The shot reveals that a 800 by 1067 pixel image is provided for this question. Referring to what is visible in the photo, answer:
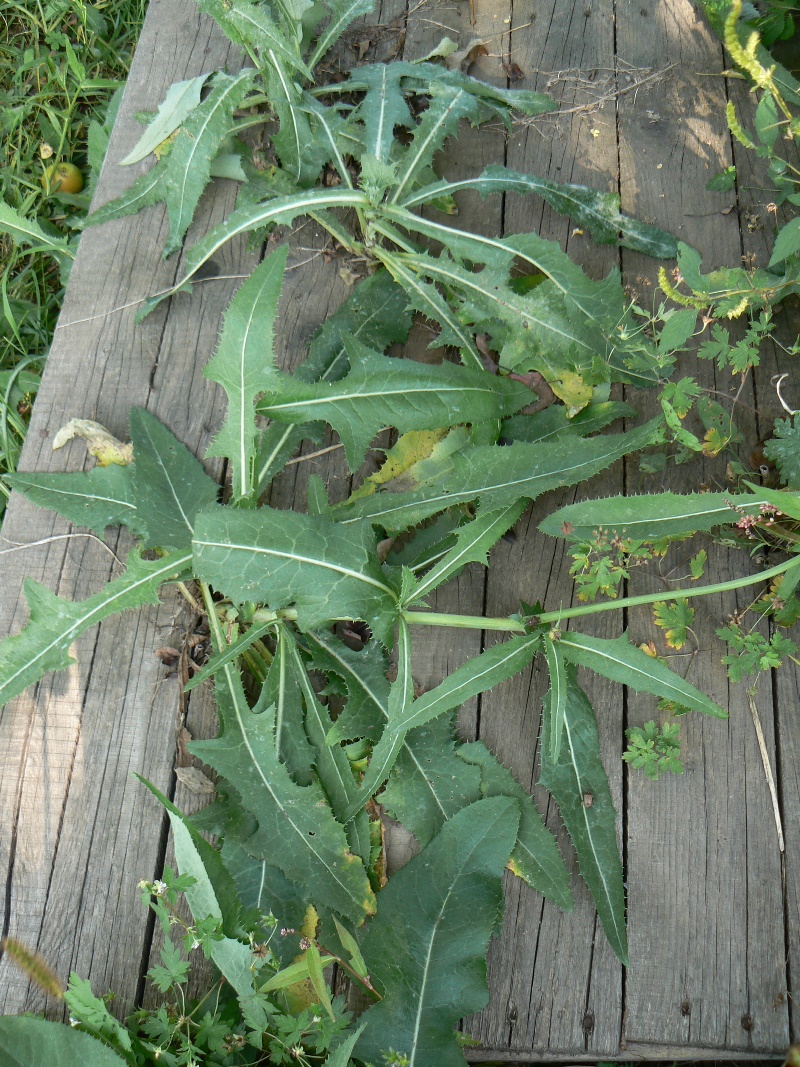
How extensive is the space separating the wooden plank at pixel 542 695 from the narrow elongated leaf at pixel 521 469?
31cm

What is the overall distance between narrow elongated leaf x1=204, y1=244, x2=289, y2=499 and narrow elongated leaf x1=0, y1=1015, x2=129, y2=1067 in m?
1.31

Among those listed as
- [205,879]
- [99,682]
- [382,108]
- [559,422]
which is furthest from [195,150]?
[205,879]

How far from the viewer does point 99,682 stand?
2.40 metres

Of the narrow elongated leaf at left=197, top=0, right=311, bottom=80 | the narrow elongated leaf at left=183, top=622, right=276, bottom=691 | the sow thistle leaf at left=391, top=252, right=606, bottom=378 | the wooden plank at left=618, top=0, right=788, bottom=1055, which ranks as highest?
the narrow elongated leaf at left=197, top=0, right=311, bottom=80

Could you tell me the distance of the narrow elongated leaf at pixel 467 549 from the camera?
2135 millimetres

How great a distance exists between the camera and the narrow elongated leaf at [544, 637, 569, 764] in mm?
1985

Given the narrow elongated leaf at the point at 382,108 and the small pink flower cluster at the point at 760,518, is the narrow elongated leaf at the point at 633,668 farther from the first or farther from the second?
the narrow elongated leaf at the point at 382,108

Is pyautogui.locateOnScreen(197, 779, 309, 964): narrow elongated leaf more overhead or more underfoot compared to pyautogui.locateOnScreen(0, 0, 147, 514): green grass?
more underfoot

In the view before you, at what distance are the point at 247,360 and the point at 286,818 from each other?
119 cm

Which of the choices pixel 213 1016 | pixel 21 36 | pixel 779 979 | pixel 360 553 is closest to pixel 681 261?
pixel 360 553

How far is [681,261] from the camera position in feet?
7.64

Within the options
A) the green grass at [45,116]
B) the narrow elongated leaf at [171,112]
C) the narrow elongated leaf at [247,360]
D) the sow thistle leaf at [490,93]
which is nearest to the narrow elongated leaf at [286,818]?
the narrow elongated leaf at [247,360]

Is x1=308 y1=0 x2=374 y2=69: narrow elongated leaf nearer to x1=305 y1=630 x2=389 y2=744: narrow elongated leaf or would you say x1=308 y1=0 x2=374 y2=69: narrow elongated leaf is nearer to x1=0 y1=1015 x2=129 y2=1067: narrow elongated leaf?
x1=305 y1=630 x2=389 y2=744: narrow elongated leaf

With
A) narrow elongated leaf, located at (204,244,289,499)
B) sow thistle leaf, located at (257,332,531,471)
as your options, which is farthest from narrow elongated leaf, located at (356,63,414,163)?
sow thistle leaf, located at (257,332,531,471)
